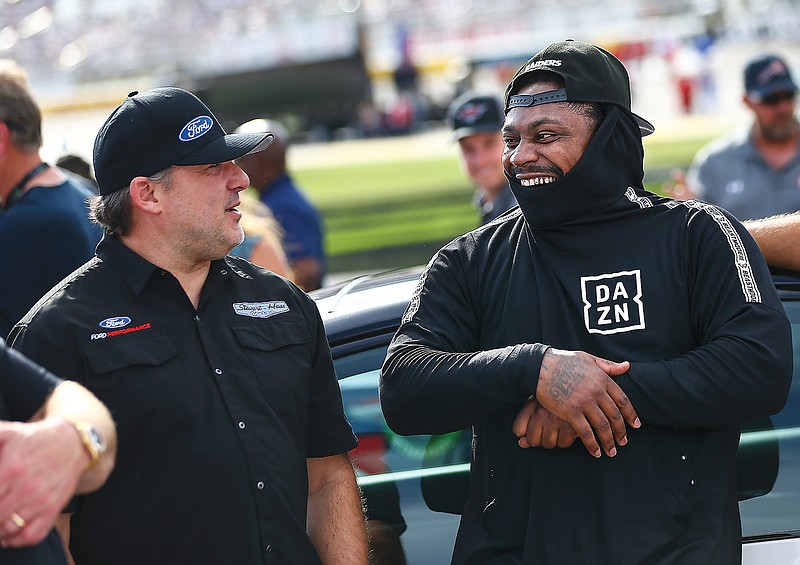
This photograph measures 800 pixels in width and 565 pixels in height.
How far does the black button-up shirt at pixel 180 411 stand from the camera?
7.55 ft

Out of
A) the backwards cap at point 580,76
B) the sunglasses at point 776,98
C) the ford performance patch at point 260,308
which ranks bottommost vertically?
the sunglasses at point 776,98

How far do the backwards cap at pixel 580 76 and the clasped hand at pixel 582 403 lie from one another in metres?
0.62

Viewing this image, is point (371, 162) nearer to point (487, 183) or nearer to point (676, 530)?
point (487, 183)

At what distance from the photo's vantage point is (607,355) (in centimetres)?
241

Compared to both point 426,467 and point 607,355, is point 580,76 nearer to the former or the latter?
point 607,355

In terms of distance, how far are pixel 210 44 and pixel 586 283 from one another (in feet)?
164

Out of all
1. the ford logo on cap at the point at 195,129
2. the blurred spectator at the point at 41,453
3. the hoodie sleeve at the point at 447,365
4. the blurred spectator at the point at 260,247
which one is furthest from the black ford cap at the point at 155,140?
the blurred spectator at the point at 260,247

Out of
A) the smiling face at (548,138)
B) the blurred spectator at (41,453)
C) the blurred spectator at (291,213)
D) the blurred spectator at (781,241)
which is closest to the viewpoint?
the blurred spectator at (41,453)

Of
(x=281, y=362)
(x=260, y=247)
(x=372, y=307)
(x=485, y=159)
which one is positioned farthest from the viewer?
(x=485, y=159)

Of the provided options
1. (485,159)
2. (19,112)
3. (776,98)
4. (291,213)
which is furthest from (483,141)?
(19,112)

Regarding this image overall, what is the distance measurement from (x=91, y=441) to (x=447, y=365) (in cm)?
89

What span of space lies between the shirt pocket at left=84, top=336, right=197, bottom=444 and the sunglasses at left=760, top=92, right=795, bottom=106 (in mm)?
4697

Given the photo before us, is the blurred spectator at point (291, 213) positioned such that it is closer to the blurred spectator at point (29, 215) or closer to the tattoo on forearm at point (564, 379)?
the blurred spectator at point (29, 215)

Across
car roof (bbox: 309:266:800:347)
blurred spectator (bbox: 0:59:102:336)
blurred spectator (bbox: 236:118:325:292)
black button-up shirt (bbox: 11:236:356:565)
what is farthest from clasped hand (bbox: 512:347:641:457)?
blurred spectator (bbox: 236:118:325:292)
